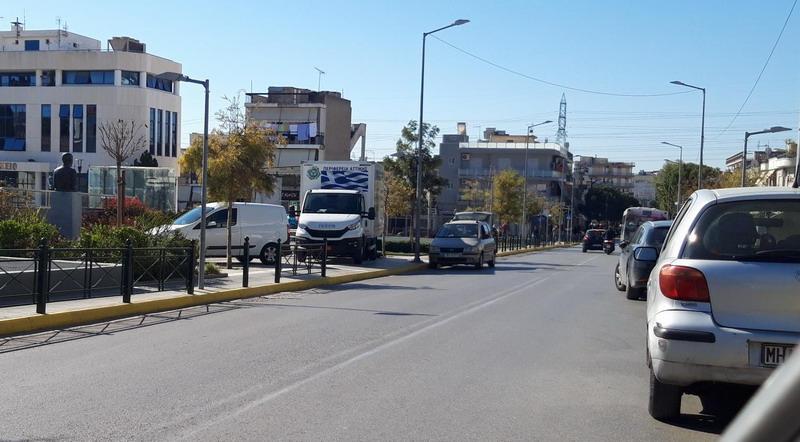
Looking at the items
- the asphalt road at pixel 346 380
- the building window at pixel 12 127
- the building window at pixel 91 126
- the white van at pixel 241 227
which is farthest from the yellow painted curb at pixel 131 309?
the building window at pixel 12 127

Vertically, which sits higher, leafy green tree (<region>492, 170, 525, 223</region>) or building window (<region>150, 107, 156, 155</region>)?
building window (<region>150, 107, 156, 155</region>)

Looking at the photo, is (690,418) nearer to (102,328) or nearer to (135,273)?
(102,328)

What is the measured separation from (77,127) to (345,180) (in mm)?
41495

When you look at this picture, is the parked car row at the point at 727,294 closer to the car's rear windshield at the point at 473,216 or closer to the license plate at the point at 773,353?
the license plate at the point at 773,353

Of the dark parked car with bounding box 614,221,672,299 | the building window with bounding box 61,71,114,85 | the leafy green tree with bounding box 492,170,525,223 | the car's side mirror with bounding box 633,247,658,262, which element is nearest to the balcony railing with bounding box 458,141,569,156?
the leafy green tree with bounding box 492,170,525,223

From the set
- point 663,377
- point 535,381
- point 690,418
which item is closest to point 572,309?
point 535,381

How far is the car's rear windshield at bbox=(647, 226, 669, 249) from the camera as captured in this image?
17.2 m

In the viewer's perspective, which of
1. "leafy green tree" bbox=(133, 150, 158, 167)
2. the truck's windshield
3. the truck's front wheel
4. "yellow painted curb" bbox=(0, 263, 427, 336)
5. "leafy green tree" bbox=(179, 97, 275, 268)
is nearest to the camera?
"yellow painted curb" bbox=(0, 263, 427, 336)

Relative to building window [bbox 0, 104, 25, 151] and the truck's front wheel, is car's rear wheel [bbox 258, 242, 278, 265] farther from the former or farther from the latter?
building window [bbox 0, 104, 25, 151]

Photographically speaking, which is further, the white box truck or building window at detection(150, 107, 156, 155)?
building window at detection(150, 107, 156, 155)

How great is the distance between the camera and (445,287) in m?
21.2

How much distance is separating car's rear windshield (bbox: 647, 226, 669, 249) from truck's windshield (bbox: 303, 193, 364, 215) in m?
13.3

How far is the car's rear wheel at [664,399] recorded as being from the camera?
667cm

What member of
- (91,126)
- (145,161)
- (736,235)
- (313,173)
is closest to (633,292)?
(736,235)
